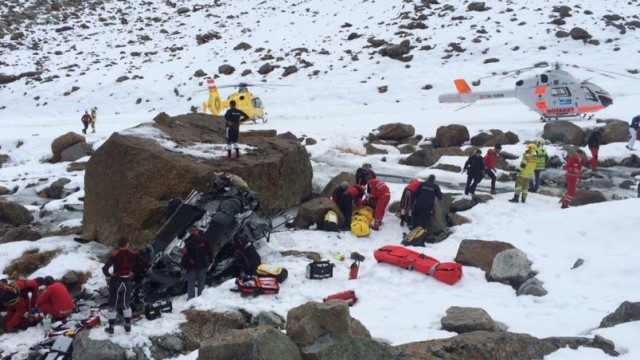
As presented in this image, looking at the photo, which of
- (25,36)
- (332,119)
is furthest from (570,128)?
(25,36)

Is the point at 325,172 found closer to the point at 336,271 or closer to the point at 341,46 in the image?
the point at 336,271

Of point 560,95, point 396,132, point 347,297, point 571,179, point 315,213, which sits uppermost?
point 560,95

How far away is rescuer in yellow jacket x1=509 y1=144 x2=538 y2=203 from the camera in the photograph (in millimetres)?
13227

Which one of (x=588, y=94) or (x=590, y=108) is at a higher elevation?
(x=588, y=94)

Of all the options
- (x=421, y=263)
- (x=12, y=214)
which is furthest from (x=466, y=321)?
(x=12, y=214)

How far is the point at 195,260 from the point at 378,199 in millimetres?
5307

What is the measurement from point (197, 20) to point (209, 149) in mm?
43164

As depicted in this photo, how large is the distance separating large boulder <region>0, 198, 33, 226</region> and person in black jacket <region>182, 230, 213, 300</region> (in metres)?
7.00

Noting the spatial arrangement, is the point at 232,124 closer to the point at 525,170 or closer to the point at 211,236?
the point at 211,236

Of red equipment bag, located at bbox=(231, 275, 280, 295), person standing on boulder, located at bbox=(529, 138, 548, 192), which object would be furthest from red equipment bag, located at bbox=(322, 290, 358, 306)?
person standing on boulder, located at bbox=(529, 138, 548, 192)

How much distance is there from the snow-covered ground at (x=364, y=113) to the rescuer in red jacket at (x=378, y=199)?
10.6 inches

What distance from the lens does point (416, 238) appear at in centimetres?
1152

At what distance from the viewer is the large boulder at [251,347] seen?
5.56m

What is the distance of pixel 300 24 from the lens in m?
48.3
